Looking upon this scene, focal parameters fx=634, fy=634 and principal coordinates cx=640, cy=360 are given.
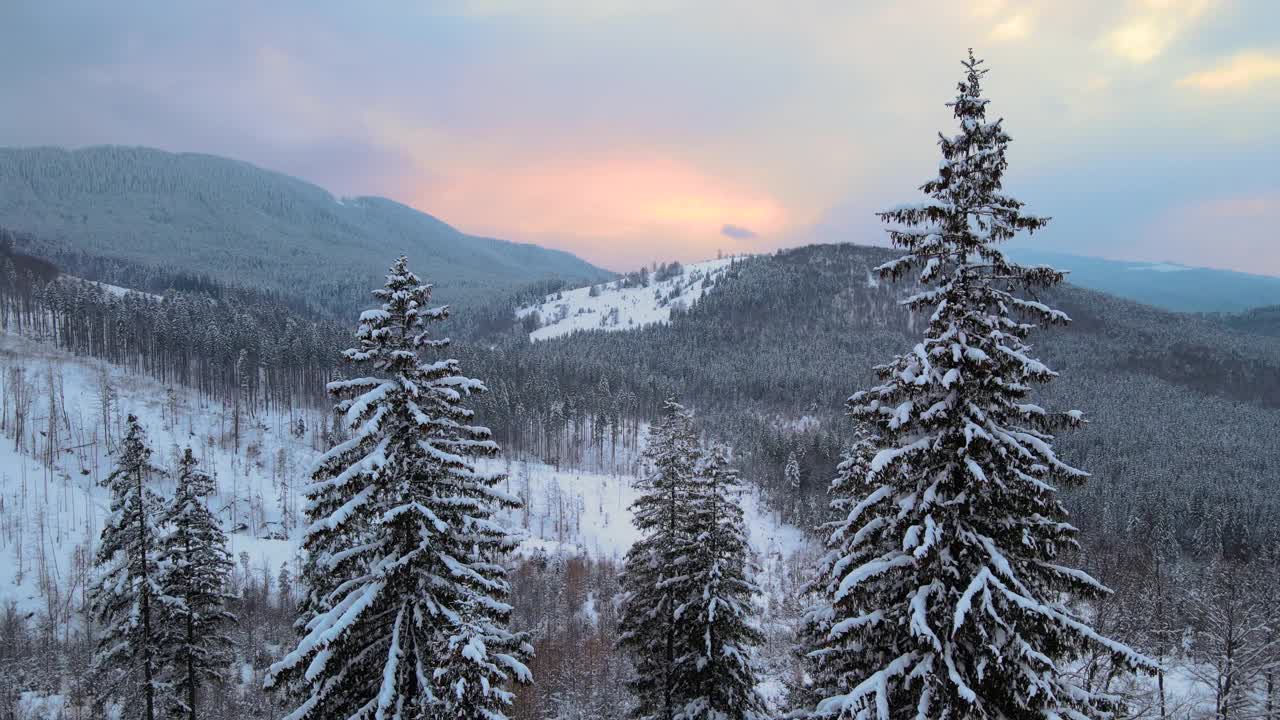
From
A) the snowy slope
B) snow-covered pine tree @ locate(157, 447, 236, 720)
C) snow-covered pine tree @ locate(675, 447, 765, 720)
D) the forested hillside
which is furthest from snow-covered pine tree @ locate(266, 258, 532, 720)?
the snowy slope

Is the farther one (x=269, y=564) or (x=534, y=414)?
(x=534, y=414)

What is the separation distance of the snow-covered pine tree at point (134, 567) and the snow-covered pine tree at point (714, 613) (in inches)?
738

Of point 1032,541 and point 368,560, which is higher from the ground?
point 1032,541

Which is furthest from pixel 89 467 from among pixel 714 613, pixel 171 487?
pixel 714 613

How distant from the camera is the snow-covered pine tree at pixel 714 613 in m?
18.6

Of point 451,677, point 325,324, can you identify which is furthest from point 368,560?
point 325,324

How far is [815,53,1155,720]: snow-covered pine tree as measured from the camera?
901 centimetres

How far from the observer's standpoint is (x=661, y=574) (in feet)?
65.2

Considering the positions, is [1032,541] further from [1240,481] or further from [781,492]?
[1240,481]

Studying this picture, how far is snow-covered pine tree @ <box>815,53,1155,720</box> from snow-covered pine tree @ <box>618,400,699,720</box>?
9948 mm

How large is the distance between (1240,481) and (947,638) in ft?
536

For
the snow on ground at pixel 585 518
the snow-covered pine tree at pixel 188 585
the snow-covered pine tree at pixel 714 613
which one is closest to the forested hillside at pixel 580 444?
the snow on ground at pixel 585 518

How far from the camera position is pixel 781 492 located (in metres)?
105

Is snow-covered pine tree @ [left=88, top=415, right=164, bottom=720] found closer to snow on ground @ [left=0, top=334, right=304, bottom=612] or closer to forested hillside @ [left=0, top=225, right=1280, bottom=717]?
forested hillside @ [left=0, top=225, right=1280, bottom=717]
